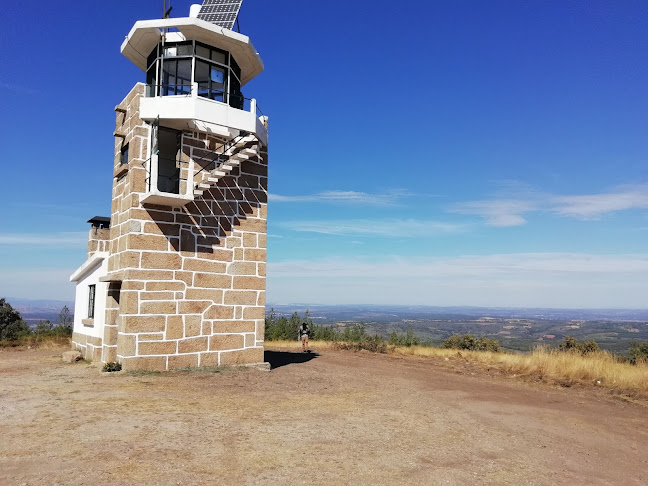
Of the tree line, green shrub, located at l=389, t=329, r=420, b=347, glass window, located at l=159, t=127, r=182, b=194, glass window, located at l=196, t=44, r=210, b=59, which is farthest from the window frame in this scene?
green shrub, located at l=389, t=329, r=420, b=347

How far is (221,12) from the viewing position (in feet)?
51.2

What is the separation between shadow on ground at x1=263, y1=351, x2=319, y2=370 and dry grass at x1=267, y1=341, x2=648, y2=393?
5.57 meters

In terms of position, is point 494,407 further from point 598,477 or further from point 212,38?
point 212,38

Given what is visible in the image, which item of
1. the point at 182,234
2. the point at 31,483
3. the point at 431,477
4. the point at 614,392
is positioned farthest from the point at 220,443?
the point at 614,392

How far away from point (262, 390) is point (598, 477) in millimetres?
7556

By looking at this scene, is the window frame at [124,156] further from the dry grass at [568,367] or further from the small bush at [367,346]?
the dry grass at [568,367]

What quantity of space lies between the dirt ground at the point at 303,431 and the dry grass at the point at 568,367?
159 centimetres

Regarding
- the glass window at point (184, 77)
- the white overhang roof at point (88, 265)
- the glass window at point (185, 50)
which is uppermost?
the glass window at point (185, 50)

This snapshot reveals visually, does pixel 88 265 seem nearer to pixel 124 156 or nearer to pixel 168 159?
pixel 124 156

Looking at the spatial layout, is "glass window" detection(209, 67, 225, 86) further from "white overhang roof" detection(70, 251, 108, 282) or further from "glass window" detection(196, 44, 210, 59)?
"white overhang roof" detection(70, 251, 108, 282)

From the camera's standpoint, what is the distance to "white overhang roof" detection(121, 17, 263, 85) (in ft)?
47.3

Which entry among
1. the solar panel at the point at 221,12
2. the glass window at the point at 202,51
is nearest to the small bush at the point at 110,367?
the glass window at the point at 202,51

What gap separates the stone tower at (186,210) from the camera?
1391 centimetres

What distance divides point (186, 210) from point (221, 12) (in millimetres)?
6804
